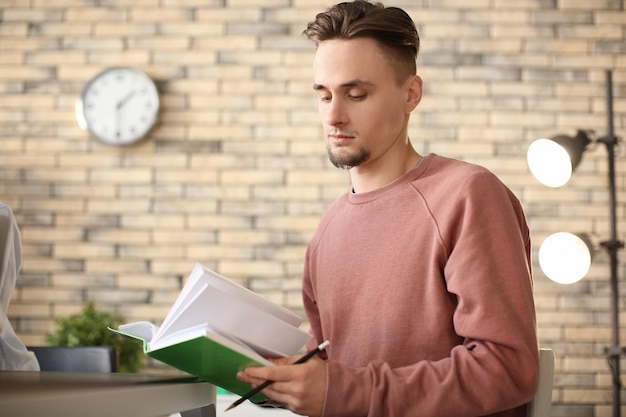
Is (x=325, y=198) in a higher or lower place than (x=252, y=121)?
lower

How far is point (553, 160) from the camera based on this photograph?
11.1ft

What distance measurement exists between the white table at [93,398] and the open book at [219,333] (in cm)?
5

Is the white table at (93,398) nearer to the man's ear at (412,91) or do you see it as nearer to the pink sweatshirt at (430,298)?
the pink sweatshirt at (430,298)

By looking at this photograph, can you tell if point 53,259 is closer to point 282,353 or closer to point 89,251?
point 89,251

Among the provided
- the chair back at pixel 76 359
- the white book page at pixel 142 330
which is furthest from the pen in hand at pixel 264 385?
the chair back at pixel 76 359

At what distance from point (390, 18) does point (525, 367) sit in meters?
0.67

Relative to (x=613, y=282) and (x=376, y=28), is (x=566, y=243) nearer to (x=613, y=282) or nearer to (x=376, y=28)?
(x=613, y=282)

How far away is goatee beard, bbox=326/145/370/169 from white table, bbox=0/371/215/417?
48cm

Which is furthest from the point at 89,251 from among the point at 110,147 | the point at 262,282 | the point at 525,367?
the point at 525,367

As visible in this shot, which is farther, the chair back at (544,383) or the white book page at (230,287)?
the chair back at (544,383)

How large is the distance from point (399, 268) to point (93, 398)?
2.13 feet

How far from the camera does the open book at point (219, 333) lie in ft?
3.37

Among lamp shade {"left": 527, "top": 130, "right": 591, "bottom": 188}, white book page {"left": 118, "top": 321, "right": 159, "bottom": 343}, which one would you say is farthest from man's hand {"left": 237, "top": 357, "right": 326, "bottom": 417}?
lamp shade {"left": 527, "top": 130, "right": 591, "bottom": 188}

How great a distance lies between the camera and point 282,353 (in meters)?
1.16
